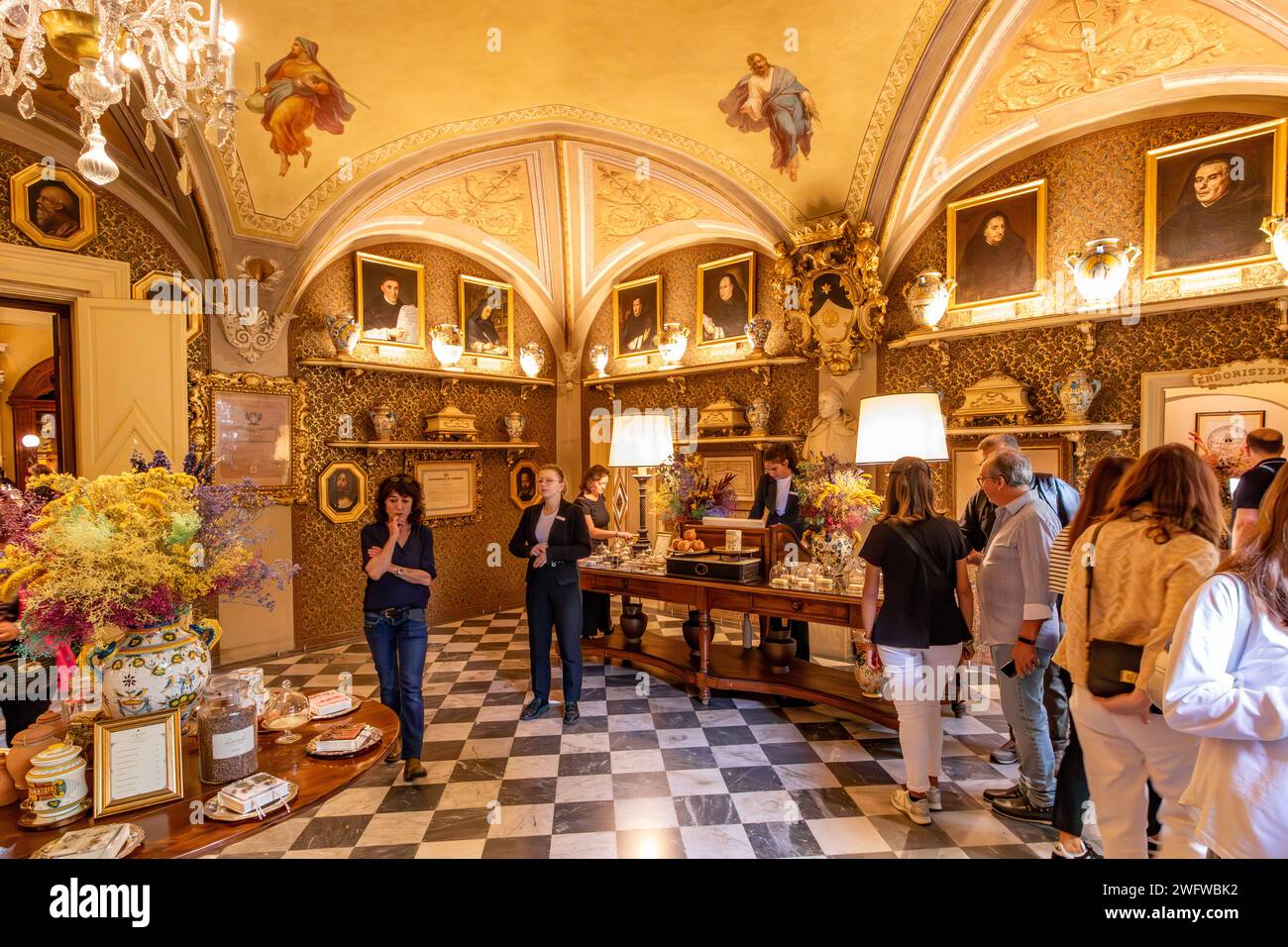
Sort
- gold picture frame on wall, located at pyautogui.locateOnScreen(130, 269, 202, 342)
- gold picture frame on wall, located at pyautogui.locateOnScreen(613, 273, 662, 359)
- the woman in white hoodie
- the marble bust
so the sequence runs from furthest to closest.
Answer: gold picture frame on wall, located at pyautogui.locateOnScreen(613, 273, 662, 359)
the marble bust
gold picture frame on wall, located at pyautogui.locateOnScreen(130, 269, 202, 342)
the woman in white hoodie

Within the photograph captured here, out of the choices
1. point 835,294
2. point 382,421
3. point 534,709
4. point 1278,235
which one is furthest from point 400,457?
point 1278,235

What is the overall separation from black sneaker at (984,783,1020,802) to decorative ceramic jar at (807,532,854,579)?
4.93 feet

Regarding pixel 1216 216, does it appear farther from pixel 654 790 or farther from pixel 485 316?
pixel 485 316

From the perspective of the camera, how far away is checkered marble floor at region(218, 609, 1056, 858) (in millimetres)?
3070

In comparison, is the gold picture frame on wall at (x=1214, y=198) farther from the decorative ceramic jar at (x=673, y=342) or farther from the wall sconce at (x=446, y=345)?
the wall sconce at (x=446, y=345)

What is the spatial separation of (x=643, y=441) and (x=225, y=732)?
3619 mm

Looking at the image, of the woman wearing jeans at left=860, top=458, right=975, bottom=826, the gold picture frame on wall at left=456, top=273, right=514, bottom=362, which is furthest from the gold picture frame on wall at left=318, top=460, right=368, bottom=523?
the woman wearing jeans at left=860, top=458, right=975, bottom=826

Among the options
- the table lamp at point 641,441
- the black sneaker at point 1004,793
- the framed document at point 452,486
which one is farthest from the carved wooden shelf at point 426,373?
the black sneaker at point 1004,793

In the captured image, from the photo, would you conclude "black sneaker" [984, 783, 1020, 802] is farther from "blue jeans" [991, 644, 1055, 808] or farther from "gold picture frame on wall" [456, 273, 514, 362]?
"gold picture frame on wall" [456, 273, 514, 362]

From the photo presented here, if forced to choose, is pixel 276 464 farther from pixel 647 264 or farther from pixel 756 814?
pixel 756 814

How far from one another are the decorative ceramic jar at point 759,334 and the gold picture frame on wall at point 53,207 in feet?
20.7

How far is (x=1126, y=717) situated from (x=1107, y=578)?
0.49 metres

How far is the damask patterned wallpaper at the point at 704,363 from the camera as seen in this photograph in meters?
A: 7.13
